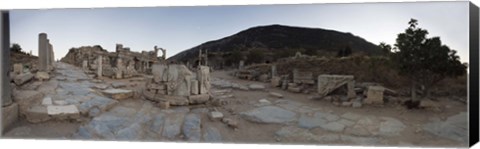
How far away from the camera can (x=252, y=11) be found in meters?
7.66

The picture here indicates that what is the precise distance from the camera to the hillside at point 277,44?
24.0ft

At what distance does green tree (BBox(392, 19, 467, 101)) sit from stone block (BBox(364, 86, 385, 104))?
1.46 feet

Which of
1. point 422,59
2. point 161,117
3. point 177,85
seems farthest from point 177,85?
point 422,59

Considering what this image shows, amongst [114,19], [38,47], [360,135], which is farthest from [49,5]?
[360,135]

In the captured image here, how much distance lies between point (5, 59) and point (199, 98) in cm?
378

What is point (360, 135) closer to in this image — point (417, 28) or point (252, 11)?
point (417, 28)

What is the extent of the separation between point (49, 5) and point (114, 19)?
1317 millimetres

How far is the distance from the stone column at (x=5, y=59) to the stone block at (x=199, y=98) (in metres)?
3.43

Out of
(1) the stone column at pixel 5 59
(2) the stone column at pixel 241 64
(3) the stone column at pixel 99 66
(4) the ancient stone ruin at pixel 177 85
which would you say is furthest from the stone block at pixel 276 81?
(1) the stone column at pixel 5 59

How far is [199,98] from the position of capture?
8.05 m

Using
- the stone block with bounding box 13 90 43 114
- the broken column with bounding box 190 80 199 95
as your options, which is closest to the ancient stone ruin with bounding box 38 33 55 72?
the stone block with bounding box 13 90 43 114

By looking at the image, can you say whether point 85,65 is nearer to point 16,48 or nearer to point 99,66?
point 99,66

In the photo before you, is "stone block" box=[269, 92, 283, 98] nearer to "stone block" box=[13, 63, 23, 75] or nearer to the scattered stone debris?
the scattered stone debris

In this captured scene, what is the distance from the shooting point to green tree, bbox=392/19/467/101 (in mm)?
6930
